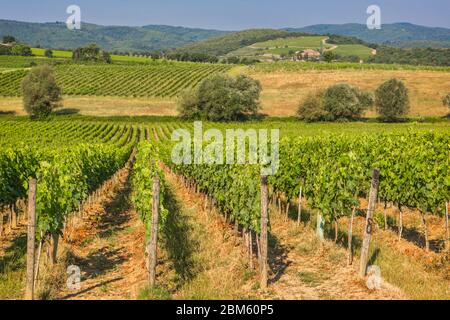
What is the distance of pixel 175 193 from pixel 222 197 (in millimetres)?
10553

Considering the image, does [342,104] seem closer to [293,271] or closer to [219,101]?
[219,101]

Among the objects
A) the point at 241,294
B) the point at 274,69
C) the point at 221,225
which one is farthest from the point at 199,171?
the point at 274,69

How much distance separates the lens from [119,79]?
10425cm

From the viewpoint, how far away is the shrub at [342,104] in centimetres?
6919

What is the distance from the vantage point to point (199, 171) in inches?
774

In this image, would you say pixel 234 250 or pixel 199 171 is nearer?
pixel 234 250

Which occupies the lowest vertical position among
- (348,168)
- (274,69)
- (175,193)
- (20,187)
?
(175,193)

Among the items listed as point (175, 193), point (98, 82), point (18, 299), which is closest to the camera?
point (18, 299)

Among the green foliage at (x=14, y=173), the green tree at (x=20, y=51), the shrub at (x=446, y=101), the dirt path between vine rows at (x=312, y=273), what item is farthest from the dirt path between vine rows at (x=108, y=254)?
the green tree at (x=20, y=51)

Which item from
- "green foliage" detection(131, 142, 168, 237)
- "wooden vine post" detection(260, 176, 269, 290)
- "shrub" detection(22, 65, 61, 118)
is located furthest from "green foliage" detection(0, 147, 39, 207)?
"shrub" detection(22, 65, 61, 118)

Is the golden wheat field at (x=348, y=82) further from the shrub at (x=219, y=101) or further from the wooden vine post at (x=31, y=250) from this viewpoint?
the wooden vine post at (x=31, y=250)

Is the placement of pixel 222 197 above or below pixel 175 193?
above

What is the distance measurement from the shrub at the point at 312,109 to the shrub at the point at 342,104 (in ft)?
2.56
